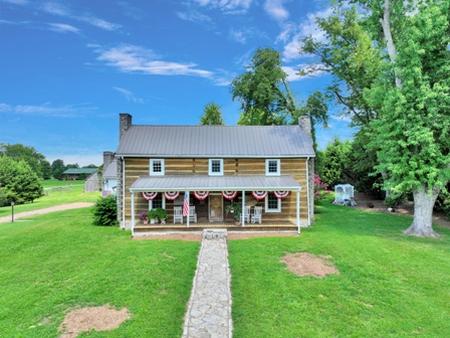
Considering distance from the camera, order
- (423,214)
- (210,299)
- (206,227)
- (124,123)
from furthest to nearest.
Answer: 1. (124,123)
2. (206,227)
3. (423,214)
4. (210,299)

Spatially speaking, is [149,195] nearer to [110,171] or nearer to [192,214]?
[192,214]

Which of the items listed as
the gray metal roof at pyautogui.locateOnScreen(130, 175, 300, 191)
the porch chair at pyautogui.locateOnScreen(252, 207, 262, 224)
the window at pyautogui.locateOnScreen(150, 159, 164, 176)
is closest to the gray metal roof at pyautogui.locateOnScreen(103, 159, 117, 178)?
the window at pyautogui.locateOnScreen(150, 159, 164, 176)

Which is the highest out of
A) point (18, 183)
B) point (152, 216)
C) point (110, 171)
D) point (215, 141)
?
point (215, 141)

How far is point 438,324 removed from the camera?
7.31m

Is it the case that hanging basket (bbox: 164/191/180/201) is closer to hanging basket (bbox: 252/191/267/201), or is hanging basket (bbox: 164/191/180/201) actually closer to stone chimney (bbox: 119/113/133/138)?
hanging basket (bbox: 252/191/267/201)

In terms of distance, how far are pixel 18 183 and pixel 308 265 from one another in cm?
4273

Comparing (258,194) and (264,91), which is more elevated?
(264,91)

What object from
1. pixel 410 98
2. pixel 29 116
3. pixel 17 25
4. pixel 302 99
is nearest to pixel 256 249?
pixel 410 98

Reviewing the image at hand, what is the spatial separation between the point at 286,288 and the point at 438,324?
3.66 m

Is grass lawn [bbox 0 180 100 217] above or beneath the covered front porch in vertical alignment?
beneath

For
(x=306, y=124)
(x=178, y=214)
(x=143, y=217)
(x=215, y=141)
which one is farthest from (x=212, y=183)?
(x=306, y=124)

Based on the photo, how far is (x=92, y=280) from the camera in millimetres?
9922

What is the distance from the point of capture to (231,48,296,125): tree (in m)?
30.0

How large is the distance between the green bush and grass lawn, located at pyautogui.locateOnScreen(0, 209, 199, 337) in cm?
307
